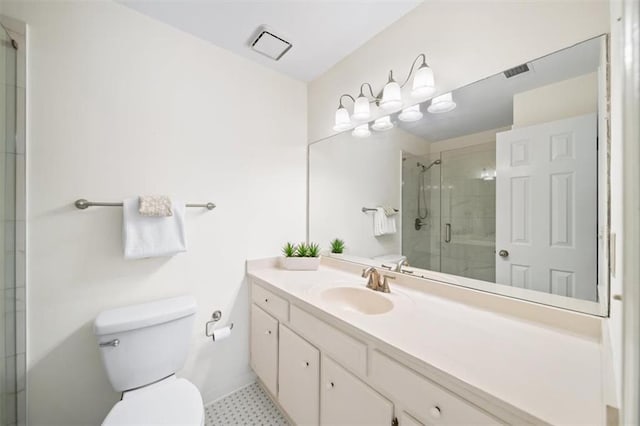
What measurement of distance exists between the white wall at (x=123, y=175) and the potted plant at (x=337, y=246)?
0.51 meters

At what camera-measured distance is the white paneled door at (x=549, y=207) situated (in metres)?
0.88

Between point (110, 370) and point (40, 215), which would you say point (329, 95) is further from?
point (110, 370)

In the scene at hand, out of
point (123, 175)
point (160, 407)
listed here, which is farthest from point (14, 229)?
point (160, 407)

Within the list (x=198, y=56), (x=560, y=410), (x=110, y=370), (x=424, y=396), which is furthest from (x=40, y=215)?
(x=560, y=410)

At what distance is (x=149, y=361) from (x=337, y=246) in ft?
4.40

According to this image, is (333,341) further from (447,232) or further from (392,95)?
(392,95)

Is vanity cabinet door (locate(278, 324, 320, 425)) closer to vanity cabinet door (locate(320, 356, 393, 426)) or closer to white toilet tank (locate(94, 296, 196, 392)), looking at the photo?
vanity cabinet door (locate(320, 356, 393, 426))

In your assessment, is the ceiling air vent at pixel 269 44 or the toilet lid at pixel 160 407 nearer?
the toilet lid at pixel 160 407

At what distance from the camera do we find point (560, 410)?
532 mm

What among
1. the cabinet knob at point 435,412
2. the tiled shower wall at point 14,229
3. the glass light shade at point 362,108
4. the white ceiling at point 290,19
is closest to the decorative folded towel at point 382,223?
the glass light shade at point 362,108

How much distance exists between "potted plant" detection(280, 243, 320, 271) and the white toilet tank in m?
0.69

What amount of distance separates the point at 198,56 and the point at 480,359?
6.93 ft

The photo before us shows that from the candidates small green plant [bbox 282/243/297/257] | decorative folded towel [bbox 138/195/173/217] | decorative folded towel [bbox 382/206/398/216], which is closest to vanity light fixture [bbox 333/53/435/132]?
decorative folded towel [bbox 382/206/398/216]

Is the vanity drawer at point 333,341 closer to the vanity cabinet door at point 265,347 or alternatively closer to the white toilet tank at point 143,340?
the vanity cabinet door at point 265,347
